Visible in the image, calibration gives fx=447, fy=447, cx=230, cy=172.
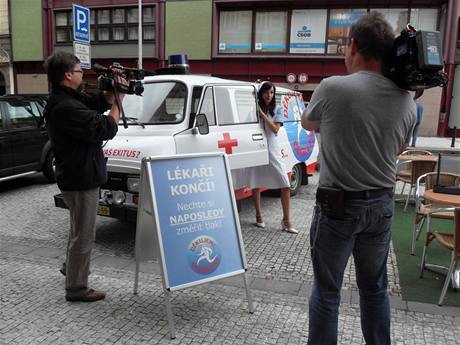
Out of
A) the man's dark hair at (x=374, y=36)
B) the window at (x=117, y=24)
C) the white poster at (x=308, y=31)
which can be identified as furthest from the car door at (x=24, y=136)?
the white poster at (x=308, y=31)

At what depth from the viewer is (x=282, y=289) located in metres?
4.16

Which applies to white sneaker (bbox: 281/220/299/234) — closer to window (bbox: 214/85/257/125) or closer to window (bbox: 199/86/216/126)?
window (bbox: 214/85/257/125)

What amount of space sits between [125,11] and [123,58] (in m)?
2.42

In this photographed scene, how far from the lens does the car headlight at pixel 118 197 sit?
494 centimetres

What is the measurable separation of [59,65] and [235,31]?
20509 mm

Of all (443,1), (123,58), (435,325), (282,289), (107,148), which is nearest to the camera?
(435,325)

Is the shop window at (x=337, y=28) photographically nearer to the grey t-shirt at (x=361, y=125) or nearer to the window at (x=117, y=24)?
the window at (x=117, y=24)

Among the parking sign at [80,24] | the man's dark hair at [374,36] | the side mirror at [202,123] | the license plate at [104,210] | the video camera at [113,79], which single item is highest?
the parking sign at [80,24]

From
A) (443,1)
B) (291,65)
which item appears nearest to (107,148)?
(291,65)

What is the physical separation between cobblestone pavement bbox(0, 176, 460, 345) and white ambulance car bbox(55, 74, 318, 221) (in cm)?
76

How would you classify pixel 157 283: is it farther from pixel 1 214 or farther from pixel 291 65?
pixel 291 65

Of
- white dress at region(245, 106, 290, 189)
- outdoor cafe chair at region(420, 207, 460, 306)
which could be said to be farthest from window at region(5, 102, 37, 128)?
outdoor cafe chair at region(420, 207, 460, 306)

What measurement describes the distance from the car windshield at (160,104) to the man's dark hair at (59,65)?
196 centimetres

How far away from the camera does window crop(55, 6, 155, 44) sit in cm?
2330
